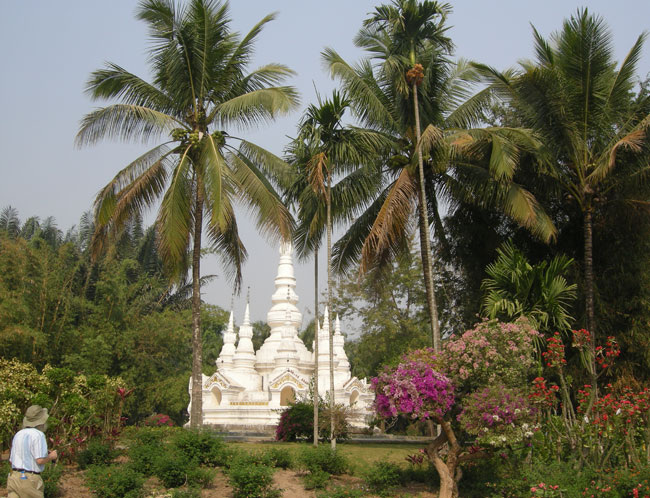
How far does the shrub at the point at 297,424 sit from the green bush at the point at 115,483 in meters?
9.18

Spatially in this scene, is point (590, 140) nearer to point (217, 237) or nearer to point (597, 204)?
point (597, 204)

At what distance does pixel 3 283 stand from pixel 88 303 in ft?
21.4

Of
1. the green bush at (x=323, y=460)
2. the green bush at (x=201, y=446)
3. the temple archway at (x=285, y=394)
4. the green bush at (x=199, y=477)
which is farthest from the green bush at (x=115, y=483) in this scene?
the temple archway at (x=285, y=394)

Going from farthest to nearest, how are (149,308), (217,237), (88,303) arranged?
(149,308) < (88,303) < (217,237)

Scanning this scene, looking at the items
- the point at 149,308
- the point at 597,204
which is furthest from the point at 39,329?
the point at 597,204

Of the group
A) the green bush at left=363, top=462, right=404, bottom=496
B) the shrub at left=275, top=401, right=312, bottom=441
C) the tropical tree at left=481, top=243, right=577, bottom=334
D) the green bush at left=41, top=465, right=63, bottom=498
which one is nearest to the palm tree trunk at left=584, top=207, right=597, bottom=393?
the tropical tree at left=481, top=243, right=577, bottom=334

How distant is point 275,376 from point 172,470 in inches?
825

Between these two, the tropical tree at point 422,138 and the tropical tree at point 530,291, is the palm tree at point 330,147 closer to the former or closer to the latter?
the tropical tree at point 422,138

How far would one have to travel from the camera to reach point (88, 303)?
94.7ft

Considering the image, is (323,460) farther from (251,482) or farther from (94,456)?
(94,456)

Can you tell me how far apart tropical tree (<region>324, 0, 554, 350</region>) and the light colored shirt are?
903cm

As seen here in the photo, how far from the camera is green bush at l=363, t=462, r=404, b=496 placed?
11234mm

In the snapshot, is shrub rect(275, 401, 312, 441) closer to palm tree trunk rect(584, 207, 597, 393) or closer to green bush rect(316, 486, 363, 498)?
palm tree trunk rect(584, 207, 597, 393)

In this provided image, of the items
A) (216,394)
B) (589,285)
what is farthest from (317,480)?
(216,394)
